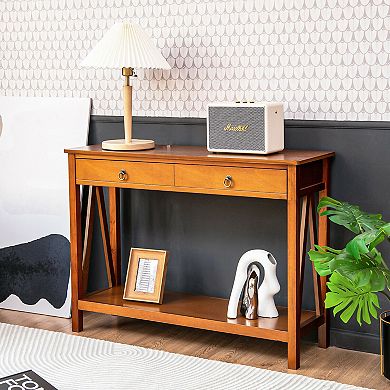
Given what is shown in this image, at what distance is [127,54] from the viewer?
3.55 meters

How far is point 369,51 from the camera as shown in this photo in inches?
132

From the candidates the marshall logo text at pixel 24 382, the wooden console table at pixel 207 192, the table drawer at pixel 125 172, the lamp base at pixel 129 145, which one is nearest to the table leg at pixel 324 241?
the wooden console table at pixel 207 192

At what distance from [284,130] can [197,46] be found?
1.92 ft

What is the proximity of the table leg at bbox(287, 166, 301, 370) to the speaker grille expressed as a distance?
0.82 ft

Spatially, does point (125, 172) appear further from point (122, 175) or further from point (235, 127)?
point (235, 127)

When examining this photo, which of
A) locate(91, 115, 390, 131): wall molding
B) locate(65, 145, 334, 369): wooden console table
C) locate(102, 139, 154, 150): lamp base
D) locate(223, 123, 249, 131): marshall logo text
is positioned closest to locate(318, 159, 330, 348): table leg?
locate(65, 145, 334, 369): wooden console table

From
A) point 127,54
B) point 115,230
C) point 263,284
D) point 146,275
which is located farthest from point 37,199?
point 263,284

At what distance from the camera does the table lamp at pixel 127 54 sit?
354 centimetres

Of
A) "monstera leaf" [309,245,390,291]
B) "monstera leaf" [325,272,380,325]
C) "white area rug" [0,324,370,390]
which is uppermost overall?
"monstera leaf" [309,245,390,291]

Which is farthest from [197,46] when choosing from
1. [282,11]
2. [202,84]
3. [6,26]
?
[6,26]

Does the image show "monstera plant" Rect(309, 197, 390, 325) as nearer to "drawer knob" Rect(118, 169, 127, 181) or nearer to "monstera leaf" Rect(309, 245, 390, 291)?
"monstera leaf" Rect(309, 245, 390, 291)

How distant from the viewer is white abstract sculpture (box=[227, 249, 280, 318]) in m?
3.43

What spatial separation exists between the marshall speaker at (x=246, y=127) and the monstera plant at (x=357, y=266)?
1.33 feet

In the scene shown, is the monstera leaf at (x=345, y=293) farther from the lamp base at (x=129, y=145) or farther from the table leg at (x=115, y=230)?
the table leg at (x=115, y=230)
